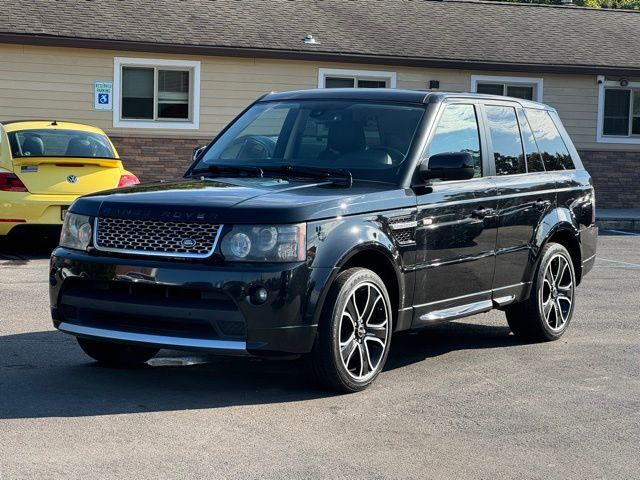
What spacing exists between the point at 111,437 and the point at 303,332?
4.08ft

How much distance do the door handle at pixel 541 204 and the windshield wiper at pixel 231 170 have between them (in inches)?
89.4

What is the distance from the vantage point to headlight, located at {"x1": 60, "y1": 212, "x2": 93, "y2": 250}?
21.7ft

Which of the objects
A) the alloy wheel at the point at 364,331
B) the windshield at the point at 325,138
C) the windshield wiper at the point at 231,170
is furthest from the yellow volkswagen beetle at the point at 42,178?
the alloy wheel at the point at 364,331

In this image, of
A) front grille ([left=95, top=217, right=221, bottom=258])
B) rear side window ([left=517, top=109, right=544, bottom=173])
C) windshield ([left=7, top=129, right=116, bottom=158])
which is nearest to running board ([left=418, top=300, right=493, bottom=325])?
rear side window ([left=517, top=109, right=544, bottom=173])

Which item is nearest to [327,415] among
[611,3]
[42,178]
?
[42,178]

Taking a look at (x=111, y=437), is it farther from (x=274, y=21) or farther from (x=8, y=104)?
(x=274, y=21)

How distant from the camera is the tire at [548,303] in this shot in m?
8.48

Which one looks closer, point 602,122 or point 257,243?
point 257,243

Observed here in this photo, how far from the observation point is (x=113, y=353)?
23.6 feet

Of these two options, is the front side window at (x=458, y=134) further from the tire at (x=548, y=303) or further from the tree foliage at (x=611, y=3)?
the tree foliage at (x=611, y=3)

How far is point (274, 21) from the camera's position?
23.5 metres

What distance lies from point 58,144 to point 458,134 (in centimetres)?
742

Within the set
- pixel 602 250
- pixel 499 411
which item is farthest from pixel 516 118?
pixel 602 250

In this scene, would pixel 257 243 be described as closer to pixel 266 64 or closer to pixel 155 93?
pixel 155 93
